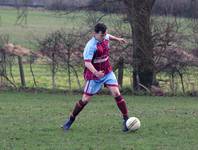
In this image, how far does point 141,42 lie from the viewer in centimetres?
2423

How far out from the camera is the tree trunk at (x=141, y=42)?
79.5 feet

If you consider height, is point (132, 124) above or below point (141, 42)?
above

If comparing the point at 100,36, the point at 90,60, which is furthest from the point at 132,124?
the point at 100,36

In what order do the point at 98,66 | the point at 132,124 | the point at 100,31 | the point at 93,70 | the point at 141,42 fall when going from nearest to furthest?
1. the point at 93,70
2. the point at 100,31
3. the point at 132,124
4. the point at 98,66
5. the point at 141,42

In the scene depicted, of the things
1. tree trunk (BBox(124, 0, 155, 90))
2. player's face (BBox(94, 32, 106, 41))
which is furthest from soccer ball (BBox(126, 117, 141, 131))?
tree trunk (BBox(124, 0, 155, 90))

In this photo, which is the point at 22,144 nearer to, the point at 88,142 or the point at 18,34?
the point at 88,142

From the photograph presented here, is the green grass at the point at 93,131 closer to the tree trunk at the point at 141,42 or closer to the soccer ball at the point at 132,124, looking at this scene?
the soccer ball at the point at 132,124

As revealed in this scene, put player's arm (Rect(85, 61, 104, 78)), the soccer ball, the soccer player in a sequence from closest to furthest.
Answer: player's arm (Rect(85, 61, 104, 78)) < the soccer player < the soccer ball

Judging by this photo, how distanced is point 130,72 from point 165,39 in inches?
74.1

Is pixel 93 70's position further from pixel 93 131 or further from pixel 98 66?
pixel 93 131

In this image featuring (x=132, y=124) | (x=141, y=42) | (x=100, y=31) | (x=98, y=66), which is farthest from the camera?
(x=141, y=42)

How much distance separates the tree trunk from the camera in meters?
24.2

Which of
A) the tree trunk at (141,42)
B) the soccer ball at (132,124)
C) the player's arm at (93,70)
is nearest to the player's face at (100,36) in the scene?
the player's arm at (93,70)

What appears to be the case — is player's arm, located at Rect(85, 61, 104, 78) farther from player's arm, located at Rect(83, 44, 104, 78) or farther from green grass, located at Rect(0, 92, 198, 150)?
green grass, located at Rect(0, 92, 198, 150)
